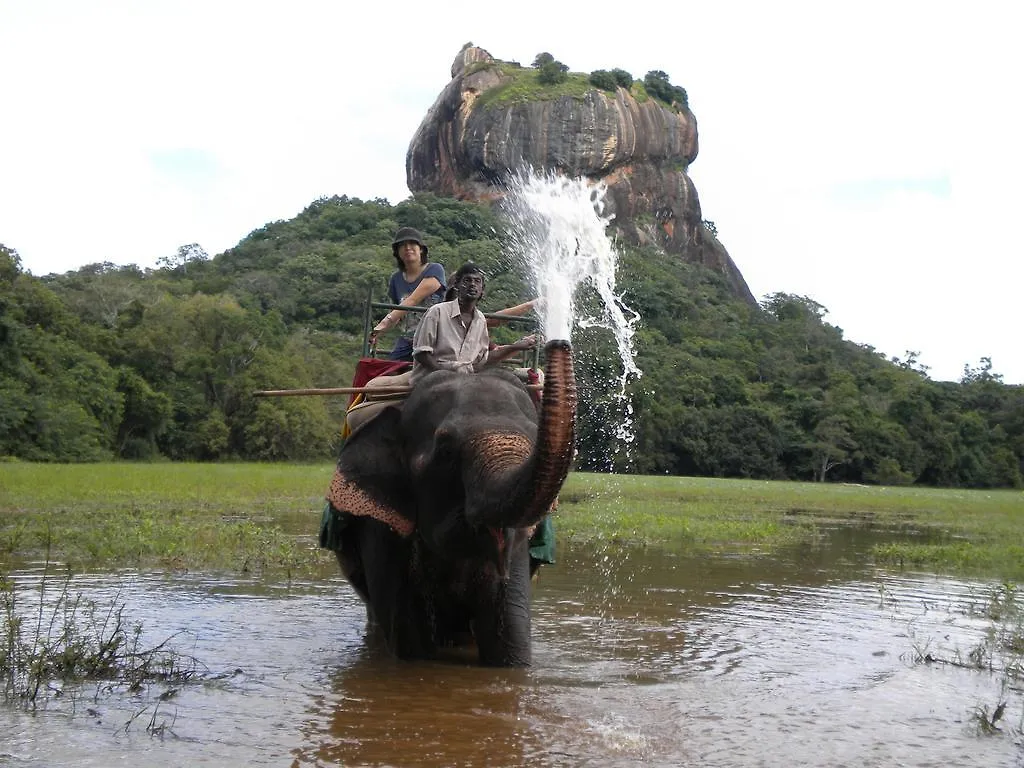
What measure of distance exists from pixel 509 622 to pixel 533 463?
7.50 feet

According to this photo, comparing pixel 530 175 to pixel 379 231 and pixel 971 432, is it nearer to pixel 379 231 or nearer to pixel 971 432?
pixel 379 231

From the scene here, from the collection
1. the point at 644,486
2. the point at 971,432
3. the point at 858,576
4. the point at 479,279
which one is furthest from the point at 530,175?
the point at 479,279

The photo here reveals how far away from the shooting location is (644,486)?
3316 centimetres

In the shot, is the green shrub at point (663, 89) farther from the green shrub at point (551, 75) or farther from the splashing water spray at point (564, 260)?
the splashing water spray at point (564, 260)

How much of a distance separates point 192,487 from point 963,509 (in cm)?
1964

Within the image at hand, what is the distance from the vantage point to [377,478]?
7.00 m

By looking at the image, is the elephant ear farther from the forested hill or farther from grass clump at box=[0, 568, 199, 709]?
the forested hill

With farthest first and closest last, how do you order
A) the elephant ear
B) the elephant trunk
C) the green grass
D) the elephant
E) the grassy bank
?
the green grass
the grassy bank
the elephant ear
the elephant
the elephant trunk

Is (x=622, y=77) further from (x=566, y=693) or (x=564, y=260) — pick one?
(x=566, y=693)

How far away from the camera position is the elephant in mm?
5820

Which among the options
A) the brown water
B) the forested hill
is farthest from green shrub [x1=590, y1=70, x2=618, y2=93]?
the brown water

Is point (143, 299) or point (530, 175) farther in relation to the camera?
point (530, 175)

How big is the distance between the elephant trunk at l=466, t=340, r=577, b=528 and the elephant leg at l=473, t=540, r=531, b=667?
1345 mm

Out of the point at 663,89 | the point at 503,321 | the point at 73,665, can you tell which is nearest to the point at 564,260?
the point at 503,321
